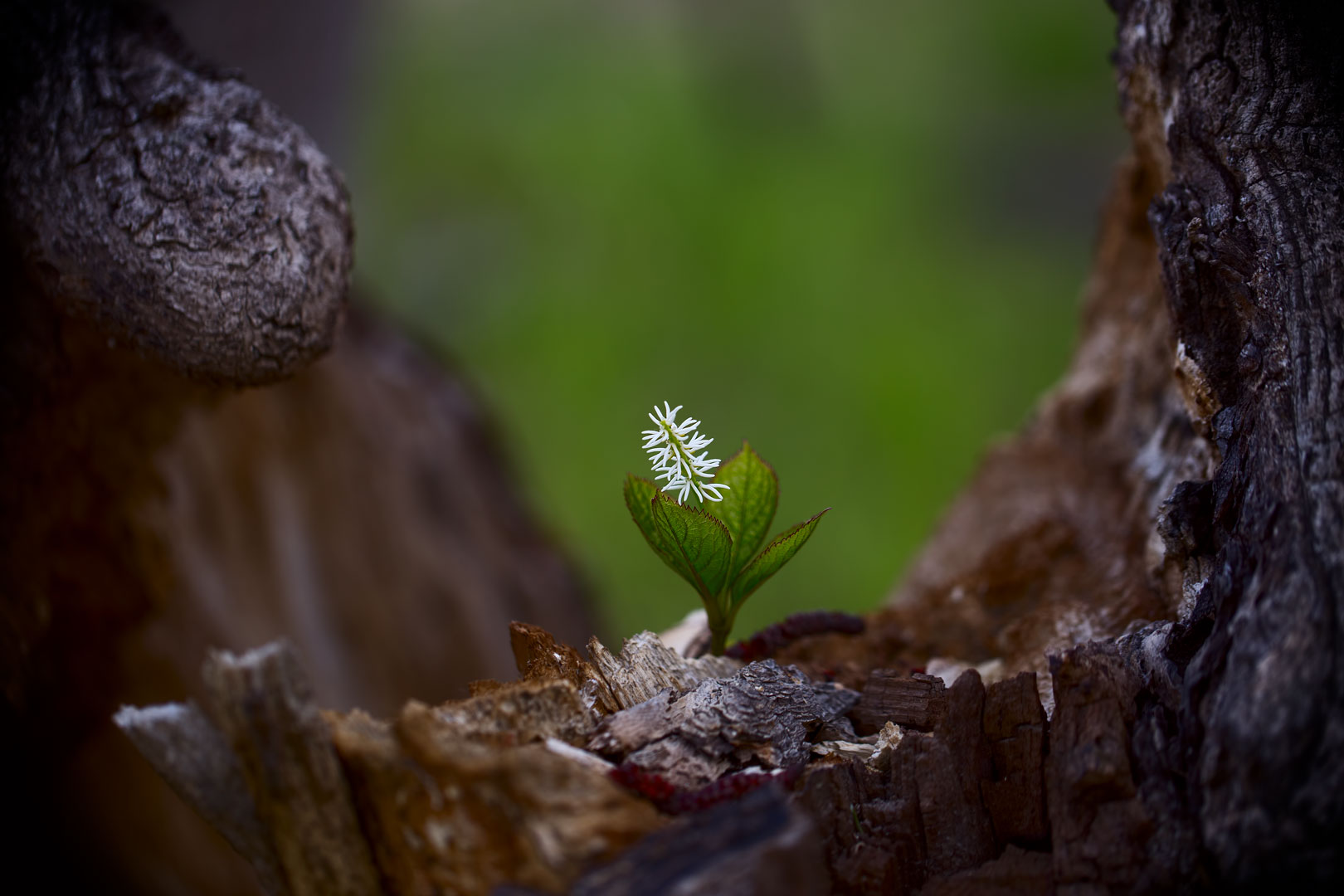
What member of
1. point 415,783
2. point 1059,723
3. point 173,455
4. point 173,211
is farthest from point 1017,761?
point 173,455

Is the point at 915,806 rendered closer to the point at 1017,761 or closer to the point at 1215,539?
the point at 1017,761

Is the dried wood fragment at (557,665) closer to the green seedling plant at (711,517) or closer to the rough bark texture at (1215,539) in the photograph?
the green seedling plant at (711,517)

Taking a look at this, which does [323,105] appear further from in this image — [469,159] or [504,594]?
[504,594]

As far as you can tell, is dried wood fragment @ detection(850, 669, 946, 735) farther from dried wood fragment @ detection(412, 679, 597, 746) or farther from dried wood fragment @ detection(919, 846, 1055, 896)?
dried wood fragment @ detection(412, 679, 597, 746)

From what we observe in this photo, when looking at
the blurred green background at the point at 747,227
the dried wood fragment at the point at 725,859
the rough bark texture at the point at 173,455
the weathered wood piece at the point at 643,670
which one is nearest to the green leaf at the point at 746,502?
the weathered wood piece at the point at 643,670

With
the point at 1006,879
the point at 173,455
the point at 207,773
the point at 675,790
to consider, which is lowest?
the point at 1006,879


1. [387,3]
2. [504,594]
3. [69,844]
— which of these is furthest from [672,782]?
[387,3]
